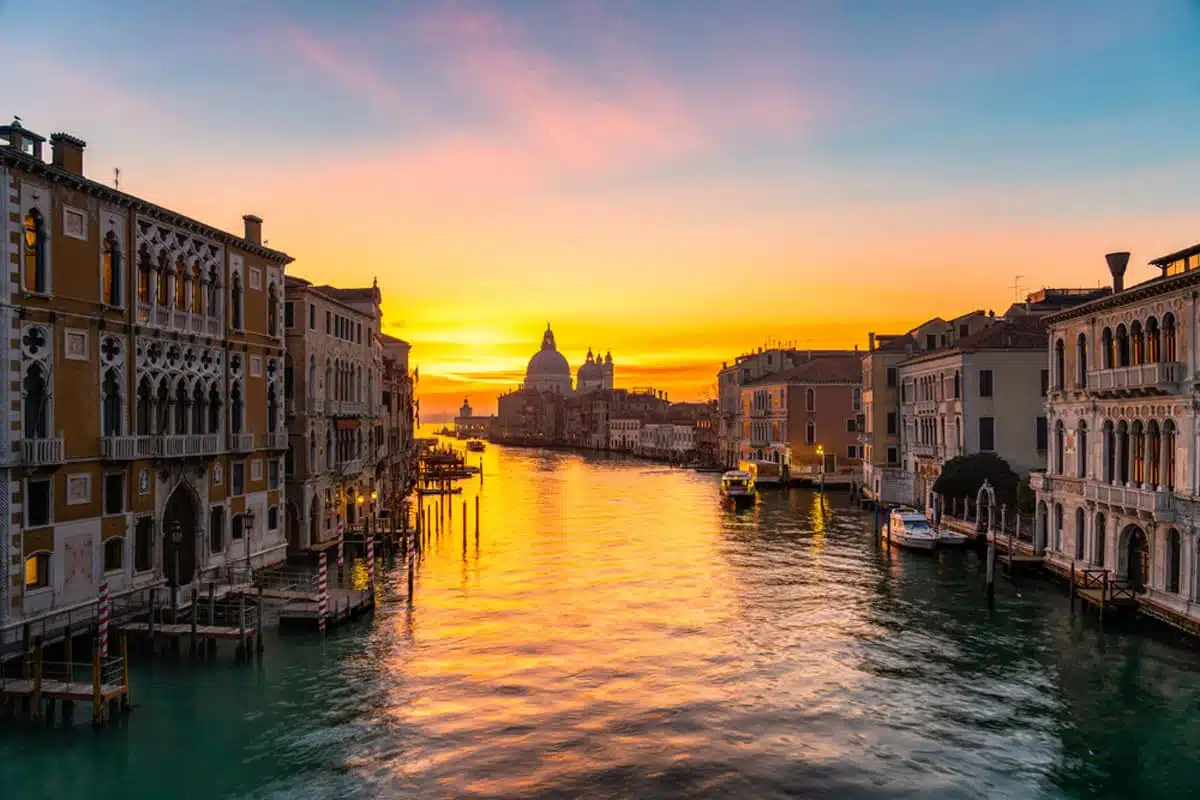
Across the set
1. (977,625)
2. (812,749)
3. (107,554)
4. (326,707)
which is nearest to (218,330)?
(107,554)

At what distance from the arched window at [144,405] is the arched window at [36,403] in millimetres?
3595

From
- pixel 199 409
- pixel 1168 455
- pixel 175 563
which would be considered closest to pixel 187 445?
pixel 199 409

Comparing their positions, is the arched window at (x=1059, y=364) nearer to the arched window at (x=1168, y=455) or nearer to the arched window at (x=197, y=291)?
the arched window at (x=1168, y=455)

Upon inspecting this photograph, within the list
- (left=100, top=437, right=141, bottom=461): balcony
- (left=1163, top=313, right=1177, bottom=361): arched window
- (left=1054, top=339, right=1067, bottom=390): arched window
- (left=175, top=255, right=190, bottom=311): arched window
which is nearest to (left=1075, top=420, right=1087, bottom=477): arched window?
(left=1054, top=339, right=1067, bottom=390): arched window

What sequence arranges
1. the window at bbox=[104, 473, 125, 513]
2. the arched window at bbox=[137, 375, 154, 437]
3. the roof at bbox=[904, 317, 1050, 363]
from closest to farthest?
the window at bbox=[104, 473, 125, 513] < the arched window at bbox=[137, 375, 154, 437] < the roof at bbox=[904, 317, 1050, 363]

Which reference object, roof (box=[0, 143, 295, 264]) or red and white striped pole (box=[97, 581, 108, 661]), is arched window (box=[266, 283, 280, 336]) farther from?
red and white striped pole (box=[97, 581, 108, 661])

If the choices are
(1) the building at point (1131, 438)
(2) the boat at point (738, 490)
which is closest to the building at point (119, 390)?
(1) the building at point (1131, 438)

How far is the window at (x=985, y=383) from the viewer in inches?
1756

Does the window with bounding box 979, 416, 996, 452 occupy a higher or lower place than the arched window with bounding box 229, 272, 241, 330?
lower

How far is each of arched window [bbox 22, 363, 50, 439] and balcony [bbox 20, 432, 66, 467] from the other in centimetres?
27

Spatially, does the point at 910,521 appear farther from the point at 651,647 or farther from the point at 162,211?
the point at 162,211

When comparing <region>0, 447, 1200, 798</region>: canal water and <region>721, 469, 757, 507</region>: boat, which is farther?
<region>721, 469, 757, 507</region>: boat

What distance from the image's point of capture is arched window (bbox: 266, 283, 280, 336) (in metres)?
32.6

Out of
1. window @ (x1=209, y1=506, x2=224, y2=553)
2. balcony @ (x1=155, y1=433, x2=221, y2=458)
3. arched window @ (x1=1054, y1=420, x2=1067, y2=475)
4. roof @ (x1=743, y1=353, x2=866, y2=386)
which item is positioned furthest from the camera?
roof @ (x1=743, y1=353, x2=866, y2=386)
